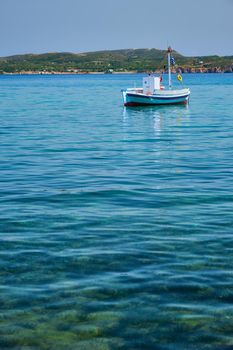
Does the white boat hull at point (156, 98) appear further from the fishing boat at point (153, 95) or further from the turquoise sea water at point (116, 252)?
the turquoise sea water at point (116, 252)

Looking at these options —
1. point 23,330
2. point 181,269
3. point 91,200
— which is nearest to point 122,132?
point 91,200

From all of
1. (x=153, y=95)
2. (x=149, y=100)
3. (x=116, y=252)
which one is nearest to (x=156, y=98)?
(x=153, y=95)

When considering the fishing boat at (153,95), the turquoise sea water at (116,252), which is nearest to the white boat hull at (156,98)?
the fishing boat at (153,95)

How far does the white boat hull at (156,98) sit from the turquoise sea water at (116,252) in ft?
124

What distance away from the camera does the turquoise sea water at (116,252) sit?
404 inches

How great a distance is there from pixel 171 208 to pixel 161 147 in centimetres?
1715

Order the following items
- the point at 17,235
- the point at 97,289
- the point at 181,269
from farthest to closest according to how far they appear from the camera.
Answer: the point at 17,235 < the point at 181,269 < the point at 97,289

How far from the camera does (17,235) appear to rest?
15.5 metres

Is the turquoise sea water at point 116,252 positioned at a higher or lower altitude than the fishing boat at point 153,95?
lower

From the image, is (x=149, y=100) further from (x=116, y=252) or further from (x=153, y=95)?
(x=116, y=252)

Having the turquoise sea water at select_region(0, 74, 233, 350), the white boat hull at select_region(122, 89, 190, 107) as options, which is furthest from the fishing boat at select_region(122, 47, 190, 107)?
the turquoise sea water at select_region(0, 74, 233, 350)

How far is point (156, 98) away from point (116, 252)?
5515cm

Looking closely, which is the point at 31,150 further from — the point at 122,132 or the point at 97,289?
the point at 97,289

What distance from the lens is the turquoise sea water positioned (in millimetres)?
10250
